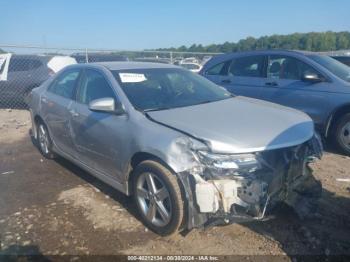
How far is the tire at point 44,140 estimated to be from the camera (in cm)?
559

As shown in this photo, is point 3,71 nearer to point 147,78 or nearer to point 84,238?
point 147,78

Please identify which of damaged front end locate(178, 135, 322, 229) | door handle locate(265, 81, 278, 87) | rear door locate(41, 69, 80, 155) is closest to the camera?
damaged front end locate(178, 135, 322, 229)

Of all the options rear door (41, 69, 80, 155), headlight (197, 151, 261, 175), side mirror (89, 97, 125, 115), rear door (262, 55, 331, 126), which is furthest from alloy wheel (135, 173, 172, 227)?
rear door (262, 55, 331, 126)

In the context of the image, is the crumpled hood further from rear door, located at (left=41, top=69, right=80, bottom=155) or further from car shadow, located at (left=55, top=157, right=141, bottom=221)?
rear door, located at (left=41, top=69, right=80, bottom=155)

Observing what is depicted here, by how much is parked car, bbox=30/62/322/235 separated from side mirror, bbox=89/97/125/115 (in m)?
0.01

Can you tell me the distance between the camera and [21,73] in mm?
10398

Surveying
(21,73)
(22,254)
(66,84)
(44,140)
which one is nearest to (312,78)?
(66,84)

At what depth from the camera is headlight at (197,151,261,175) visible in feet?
9.81

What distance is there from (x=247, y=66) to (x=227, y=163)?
4.45 m

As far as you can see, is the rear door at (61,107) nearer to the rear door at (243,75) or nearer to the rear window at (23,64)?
the rear door at (243,75)

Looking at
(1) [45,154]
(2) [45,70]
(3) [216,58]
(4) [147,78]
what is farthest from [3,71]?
(4) [147,78]

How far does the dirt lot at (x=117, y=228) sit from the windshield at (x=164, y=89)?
1.27m

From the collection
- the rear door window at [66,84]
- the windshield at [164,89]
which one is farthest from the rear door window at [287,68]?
the rear door window at [66,84]

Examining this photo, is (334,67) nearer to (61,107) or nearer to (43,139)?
(61,107)
